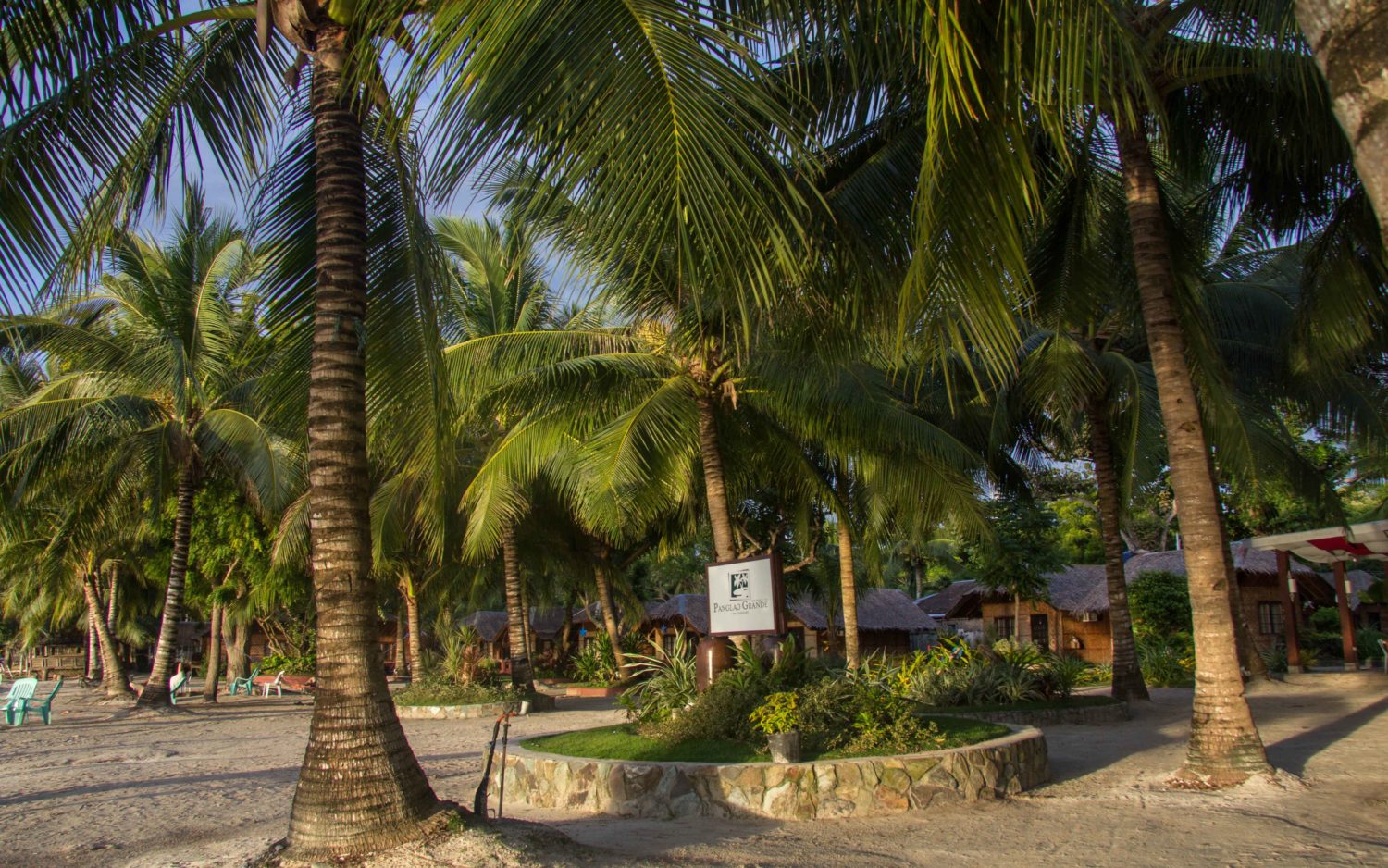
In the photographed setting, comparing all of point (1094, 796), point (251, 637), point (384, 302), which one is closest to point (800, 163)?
point (384, 302)

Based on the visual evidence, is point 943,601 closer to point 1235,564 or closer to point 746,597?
point 1235,564

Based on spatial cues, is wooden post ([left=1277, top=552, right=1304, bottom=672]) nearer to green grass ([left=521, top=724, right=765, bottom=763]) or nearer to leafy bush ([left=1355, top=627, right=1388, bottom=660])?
leafy bush ([left=1355, top=627, right=1388, bottom=660])

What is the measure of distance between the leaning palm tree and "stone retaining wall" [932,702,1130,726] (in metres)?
12.7

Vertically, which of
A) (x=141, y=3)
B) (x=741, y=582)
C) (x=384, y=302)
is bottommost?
(x=741, y=582)

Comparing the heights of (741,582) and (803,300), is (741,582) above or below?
below

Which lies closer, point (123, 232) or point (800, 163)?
point (800, 163)

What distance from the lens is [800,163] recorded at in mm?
4340

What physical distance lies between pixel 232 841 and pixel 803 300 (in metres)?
5.63

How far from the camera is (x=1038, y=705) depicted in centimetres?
1438

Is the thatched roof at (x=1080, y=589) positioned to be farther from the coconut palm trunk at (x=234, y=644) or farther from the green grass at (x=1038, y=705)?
the coconut palm trunk at (x=234, y=644)

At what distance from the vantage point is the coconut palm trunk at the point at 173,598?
1909 cm

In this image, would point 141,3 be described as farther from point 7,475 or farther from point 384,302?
point 7,475

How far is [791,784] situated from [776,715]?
35.0 inches

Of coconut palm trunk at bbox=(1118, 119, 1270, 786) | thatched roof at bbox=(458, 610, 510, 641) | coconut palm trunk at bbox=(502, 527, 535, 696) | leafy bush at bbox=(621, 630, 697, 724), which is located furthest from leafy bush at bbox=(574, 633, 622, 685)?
coconut palm trunk at bbox=(1118, 119, 1270, 786)
